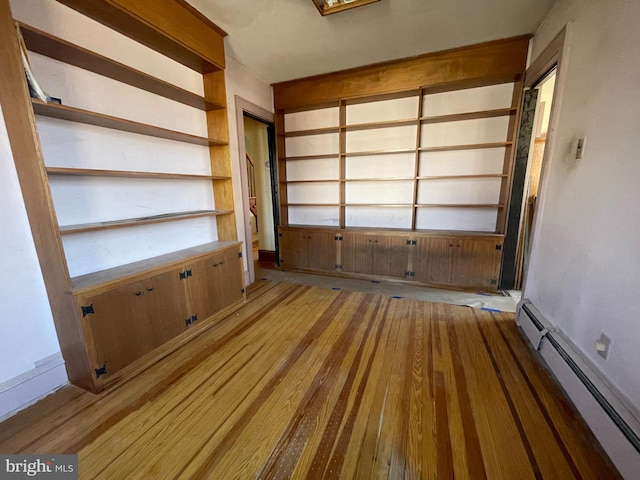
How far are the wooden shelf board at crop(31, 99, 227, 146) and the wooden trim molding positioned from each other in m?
0.10

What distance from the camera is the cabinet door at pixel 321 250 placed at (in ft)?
11.9

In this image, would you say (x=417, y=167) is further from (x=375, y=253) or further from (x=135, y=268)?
(x=135, y=268)

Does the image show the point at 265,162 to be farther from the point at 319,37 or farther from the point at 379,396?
the point at 379,396

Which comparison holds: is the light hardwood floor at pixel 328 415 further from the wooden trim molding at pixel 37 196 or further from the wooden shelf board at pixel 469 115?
the wooden shelf board at pixel 469 115

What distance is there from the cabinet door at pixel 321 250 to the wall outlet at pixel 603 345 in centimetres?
264

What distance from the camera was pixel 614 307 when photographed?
4.12 feet

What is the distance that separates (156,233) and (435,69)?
11.2 feet

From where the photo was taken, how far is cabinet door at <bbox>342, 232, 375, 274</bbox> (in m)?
3.45

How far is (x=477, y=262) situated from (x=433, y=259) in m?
0.48

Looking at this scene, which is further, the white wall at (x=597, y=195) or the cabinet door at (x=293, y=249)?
the cabinet door at (x=293, y=249)

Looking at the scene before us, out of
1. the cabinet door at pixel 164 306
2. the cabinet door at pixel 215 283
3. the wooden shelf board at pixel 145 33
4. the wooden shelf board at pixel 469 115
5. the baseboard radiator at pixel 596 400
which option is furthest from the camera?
the wooden shelf board at pixel 469 115

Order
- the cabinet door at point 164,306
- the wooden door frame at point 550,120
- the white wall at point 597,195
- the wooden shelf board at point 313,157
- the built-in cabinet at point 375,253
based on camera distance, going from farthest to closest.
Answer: the wooden shelf board at point 313,157, the built-in cabinet at point 375,253, the wooden door frame at point 550,120, the cabinet door at point 164,306, the white wall at point 597,195

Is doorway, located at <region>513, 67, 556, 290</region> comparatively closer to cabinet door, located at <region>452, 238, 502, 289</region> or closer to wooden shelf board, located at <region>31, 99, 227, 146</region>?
cabinet door, located at <region>452, 238, 502, 289</region>

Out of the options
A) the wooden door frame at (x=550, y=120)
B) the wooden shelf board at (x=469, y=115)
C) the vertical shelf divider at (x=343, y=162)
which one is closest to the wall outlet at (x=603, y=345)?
the wooden door frame at (x=550, y=120)
